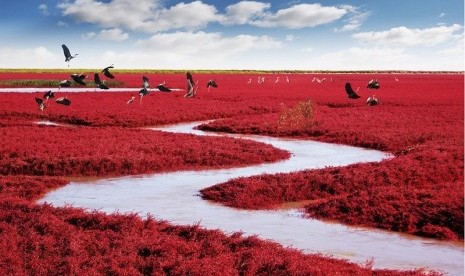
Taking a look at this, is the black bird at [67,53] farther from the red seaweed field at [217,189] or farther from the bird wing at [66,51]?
the red seaweed field at [217,189]

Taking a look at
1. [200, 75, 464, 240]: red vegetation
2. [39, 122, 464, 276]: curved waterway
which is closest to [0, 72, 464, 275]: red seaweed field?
[200, 75, 464, 240]: red vegetation

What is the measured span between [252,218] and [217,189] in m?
2.62

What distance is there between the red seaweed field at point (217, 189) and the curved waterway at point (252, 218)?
56 cm

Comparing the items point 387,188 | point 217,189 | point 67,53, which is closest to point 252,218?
point 217,189

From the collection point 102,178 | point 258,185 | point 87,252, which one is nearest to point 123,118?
point 102,178

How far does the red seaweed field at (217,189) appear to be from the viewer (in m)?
9.05

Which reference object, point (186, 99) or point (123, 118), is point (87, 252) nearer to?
point (123, 118)

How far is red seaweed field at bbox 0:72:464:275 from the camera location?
9.05 meters

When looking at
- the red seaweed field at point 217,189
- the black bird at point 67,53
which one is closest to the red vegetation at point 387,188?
the red seaweed field at point 217,189

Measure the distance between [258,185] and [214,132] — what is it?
616 inches

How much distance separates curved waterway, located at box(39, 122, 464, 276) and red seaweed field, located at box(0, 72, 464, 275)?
22.0 inches

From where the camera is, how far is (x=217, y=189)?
15.4 m

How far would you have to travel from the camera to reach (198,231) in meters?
10.7

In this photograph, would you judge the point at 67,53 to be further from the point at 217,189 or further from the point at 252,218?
the point at 252,218
